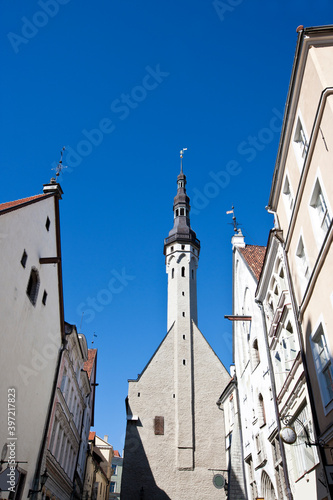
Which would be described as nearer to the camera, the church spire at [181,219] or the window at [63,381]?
the window at [63,381]

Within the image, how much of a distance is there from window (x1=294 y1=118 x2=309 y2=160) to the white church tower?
83.7 ft

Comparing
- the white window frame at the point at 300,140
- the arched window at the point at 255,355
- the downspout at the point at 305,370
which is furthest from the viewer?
the arched window at the point at 255,355

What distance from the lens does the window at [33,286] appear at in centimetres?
1545

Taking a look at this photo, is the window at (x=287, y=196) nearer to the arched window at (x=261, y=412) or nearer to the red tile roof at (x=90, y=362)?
the arched window at (x=261, y=412)

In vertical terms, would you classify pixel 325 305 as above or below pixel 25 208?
below

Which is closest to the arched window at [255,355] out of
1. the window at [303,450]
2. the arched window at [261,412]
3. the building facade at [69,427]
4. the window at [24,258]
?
the arched window at [261,412]

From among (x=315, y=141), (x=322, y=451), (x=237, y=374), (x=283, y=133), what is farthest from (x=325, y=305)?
(x=237, y=374)

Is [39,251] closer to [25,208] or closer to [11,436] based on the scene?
[25,208]

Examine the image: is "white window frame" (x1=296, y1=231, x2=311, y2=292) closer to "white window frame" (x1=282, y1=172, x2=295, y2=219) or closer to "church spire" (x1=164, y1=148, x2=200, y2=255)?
"white window frame" (x1=282, y1=172, x2=295, y2=219)

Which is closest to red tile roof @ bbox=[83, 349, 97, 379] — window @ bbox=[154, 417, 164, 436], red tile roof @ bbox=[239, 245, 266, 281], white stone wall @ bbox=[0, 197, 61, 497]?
window @ bbox=[154, 417, 164, 436]

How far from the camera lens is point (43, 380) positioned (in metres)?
16.6

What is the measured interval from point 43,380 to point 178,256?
26.1 meters

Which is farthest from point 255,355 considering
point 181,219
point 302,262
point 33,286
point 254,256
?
point 181,219

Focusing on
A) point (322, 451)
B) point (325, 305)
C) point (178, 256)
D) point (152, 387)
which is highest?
point (178, 256)
